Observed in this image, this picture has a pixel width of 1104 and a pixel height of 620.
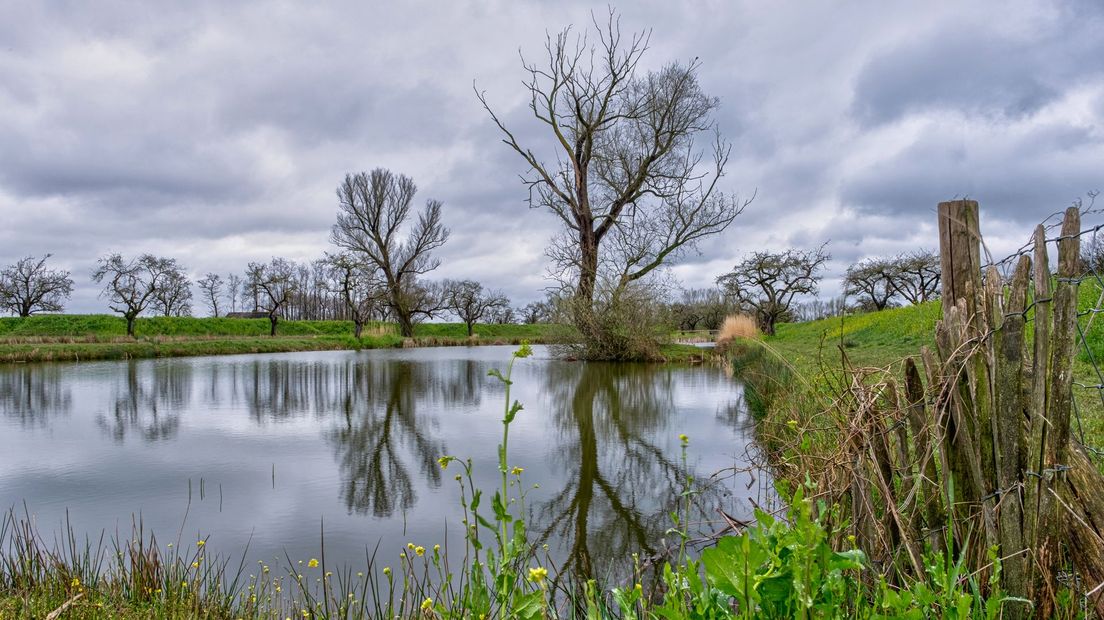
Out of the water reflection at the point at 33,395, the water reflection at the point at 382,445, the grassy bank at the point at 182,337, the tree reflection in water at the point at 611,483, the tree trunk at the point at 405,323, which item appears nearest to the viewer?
the tree reflection in water at the point at 611,483

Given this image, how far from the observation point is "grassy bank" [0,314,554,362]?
20391 mm

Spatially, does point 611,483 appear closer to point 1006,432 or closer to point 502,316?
point 1006,432

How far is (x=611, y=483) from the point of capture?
4.99 meters

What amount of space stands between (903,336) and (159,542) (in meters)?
13.3

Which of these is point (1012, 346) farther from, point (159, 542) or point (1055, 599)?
point (159, 542)

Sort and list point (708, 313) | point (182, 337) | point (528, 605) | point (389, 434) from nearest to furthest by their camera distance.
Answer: point (528, 605), point (389, 434), point (182, 337), point (708, 313)

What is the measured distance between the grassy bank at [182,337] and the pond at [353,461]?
5.98 m

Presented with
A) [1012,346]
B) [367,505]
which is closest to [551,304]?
[367,505]

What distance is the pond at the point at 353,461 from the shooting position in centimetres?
385

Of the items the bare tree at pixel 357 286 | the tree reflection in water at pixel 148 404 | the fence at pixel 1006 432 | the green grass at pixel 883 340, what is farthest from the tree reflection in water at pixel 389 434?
the bare tree at pixel 357 286

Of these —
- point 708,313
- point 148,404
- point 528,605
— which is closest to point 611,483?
point 528,605

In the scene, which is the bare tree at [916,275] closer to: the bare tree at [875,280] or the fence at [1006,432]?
the bare tree at [875,280]

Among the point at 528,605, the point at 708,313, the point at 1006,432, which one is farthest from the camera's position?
the point at 708,313

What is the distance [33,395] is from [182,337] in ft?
61.9
